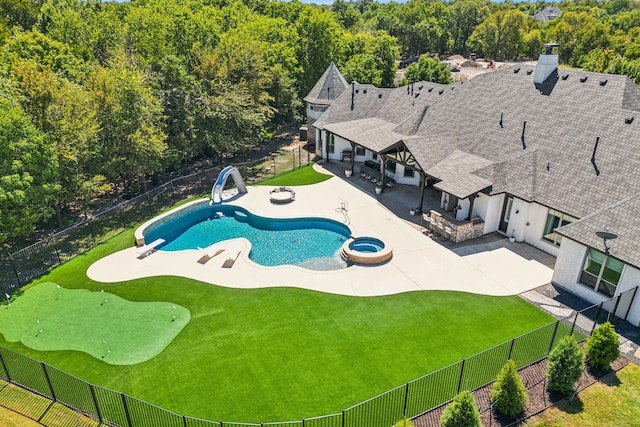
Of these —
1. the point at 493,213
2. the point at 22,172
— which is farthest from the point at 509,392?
the point at 22,172

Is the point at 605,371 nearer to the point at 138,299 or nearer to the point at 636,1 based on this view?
the point at 138,299

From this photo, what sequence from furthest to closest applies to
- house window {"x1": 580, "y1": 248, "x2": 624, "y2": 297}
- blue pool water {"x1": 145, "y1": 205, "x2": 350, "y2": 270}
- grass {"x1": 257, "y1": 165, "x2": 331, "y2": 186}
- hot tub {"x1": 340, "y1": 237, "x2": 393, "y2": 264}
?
grass {"x1": 257, "y1": 165, "x2": 331, "y2": 186}, blue pool water {"x1": 145, "y1": 205, "x2": 350, "y2": 270}, hot tub {"x1": 340, "y1": 237, "x2": 393, "y2": 264}, house window {"x1": 580, "y1": 248, "x2": 624, "y2": 297}

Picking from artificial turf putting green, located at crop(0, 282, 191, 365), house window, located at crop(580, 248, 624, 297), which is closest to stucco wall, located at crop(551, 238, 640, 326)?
house window, located at crop(580, 248, 624, 297)

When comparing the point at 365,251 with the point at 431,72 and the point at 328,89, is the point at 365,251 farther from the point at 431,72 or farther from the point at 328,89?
the point at 431,72

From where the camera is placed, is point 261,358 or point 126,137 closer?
point 261,358

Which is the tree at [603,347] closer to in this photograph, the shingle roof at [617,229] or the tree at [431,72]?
the shingle roof at [617,229]

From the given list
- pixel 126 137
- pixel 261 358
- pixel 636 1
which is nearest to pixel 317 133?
pixel 126 137

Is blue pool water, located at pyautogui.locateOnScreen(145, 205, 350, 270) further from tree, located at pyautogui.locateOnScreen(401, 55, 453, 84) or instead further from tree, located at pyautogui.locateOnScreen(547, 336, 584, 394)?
tree, located at pyautogui.locateOnScreen(401, 55, 453, 84)
